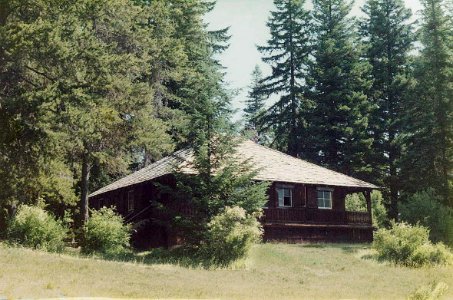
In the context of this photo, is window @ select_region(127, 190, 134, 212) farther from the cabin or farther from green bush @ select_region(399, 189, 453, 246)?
green bush @ select_region(399, 189, 453, 246)

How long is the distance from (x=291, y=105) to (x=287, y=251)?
2484cm

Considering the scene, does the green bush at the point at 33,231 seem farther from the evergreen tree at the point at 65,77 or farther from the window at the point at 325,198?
the window at the point at 325,198

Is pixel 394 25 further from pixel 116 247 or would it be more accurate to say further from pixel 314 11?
pixel 116 247

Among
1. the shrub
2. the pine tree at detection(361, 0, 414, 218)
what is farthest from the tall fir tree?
the shrub

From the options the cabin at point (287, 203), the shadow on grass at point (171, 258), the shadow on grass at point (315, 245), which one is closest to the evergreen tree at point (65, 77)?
the cabin at point (287, 203)

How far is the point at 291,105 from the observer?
49.2m

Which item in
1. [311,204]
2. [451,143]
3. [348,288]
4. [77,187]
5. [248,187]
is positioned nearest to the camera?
[348,288]

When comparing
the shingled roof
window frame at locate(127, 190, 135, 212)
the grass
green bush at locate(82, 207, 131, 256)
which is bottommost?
the grass

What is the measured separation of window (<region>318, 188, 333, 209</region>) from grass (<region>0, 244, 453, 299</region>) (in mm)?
9284

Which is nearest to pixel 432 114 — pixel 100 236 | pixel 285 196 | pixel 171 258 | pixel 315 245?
pixel 285 196

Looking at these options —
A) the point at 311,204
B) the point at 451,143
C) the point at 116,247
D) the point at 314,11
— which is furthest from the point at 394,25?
the point at 116,247

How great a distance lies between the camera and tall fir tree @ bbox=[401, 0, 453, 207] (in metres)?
38.7

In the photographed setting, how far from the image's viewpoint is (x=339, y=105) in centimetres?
4544

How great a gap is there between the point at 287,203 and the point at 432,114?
1493cm
